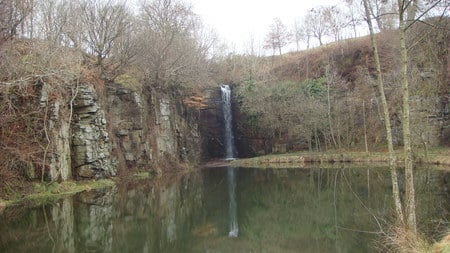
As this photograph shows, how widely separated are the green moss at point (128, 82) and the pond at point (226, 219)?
36.7 ft

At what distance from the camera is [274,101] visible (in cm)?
4241

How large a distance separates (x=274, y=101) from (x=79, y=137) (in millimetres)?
23746

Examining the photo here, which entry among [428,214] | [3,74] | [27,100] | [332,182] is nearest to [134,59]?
[27,100]

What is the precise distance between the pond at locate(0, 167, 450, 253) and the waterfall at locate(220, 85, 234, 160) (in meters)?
22.2

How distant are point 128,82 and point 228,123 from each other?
638 inches

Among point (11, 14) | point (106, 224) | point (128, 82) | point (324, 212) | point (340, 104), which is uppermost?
point (11, 14)

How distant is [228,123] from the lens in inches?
1783

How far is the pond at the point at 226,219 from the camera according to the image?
10.7 m

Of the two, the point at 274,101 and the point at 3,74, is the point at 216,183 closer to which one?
the point at 3,74

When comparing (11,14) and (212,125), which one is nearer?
(11,14)

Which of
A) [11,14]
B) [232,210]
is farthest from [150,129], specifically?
[232,210]

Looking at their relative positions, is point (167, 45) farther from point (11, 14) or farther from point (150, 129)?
point (11, 14)

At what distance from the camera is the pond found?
1071 centimetres

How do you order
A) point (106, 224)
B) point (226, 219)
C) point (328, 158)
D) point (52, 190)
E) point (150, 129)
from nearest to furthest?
1. point (106, 224)
2. point (226, 219)
3. point (52, 190)
4. point (150, 129)
5. point (328, 158)
